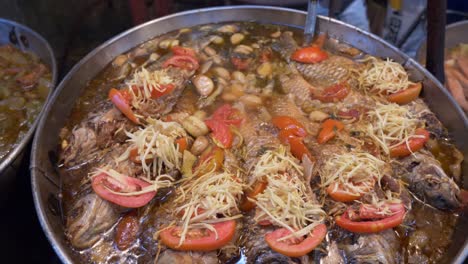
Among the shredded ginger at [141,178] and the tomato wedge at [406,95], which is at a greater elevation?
the tomato wedge at [406,95]

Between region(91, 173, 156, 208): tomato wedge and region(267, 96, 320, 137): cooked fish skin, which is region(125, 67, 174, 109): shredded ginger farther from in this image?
region(267, 96, 320, 137): cooked fish skin

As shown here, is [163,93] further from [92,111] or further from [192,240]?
[192,240]

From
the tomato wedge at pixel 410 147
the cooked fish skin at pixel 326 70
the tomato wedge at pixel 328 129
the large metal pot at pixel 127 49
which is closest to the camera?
the large metal pot at pixel 127 49

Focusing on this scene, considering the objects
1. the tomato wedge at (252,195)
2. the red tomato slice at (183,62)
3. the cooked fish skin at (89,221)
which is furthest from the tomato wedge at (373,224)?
the red tomato slice at (183,62)

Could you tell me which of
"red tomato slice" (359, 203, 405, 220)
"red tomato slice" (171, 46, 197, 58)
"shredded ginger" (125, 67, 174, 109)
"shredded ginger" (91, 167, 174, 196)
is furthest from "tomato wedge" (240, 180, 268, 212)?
"red tomato slice" (171, 46, 197, 58)

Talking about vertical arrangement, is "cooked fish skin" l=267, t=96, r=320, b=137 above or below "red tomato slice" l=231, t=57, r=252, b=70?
below

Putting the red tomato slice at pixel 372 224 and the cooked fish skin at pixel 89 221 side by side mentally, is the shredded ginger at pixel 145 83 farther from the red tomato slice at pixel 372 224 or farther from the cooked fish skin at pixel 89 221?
the red tomato slice at pixel 372 224
